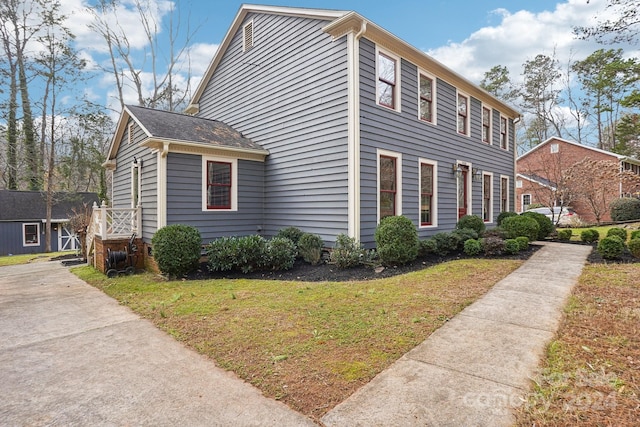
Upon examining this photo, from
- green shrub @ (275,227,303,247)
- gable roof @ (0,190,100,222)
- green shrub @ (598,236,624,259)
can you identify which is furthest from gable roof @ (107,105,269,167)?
gable roof @ (0,190,100,222)

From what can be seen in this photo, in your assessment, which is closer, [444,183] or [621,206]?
[444,183]

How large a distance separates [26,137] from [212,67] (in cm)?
1478

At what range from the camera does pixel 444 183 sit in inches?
438

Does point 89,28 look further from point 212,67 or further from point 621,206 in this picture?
point 621,206

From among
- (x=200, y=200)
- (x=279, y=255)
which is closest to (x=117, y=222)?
(x=200, y=200)

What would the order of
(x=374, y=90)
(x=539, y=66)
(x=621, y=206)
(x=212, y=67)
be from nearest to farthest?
(x=374, y=90) → (x=212, y=67) → (x=621, y=206) → (x=539, y=66)

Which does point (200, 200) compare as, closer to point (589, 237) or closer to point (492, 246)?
point (492, 246)

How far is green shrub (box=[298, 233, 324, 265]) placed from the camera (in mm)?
8281

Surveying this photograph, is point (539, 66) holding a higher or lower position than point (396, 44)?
higher

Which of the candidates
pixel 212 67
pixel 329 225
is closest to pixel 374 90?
pixel 329 225

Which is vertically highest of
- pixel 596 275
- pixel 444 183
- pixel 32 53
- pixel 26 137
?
pixel 32 53

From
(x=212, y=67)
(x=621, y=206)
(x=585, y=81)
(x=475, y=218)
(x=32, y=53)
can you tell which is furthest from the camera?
(x=585, y=81)

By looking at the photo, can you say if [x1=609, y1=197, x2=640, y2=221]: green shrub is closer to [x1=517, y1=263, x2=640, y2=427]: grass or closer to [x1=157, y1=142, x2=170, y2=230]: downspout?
[x1=517, y1=263, x2=640, y2=427]: grass

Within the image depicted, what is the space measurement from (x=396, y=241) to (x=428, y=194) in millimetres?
3671
